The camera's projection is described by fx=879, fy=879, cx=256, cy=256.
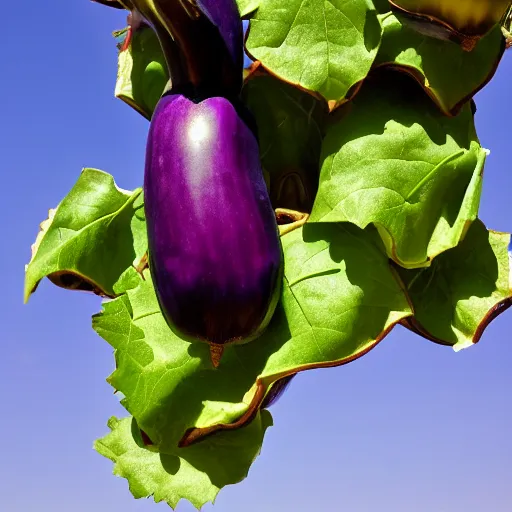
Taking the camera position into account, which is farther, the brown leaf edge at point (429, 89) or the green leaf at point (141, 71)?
the green leaf at point (141, 71)

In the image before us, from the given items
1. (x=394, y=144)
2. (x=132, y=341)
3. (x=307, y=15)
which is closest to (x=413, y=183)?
(x=394, y=144)

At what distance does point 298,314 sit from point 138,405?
15cm

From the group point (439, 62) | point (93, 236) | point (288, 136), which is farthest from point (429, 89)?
point (93, 236)

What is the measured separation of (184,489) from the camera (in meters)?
0.78

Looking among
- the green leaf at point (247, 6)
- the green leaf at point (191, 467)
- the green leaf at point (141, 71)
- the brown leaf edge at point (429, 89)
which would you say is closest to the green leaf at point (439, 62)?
the brown leaf edge at point (429, 89)

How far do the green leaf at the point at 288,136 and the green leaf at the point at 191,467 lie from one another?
20 cm

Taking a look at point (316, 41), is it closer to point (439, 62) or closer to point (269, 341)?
point (439, 62)

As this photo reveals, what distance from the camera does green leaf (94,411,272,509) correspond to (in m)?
0.78

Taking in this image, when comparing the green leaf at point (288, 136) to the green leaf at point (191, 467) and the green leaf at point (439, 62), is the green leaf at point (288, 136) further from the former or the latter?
the green leaf at point (191, 467)

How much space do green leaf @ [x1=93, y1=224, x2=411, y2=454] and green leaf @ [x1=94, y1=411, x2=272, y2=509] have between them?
2.6 inches

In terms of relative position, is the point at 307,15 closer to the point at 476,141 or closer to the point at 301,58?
the point at 301,58

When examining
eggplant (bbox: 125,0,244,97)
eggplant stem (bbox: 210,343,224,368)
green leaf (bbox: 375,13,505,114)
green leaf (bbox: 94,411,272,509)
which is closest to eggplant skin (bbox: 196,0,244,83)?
eggplant (bbox: 125,0,244,97)

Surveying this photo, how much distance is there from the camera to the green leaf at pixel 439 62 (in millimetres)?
694

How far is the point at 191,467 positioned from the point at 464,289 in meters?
0.29
